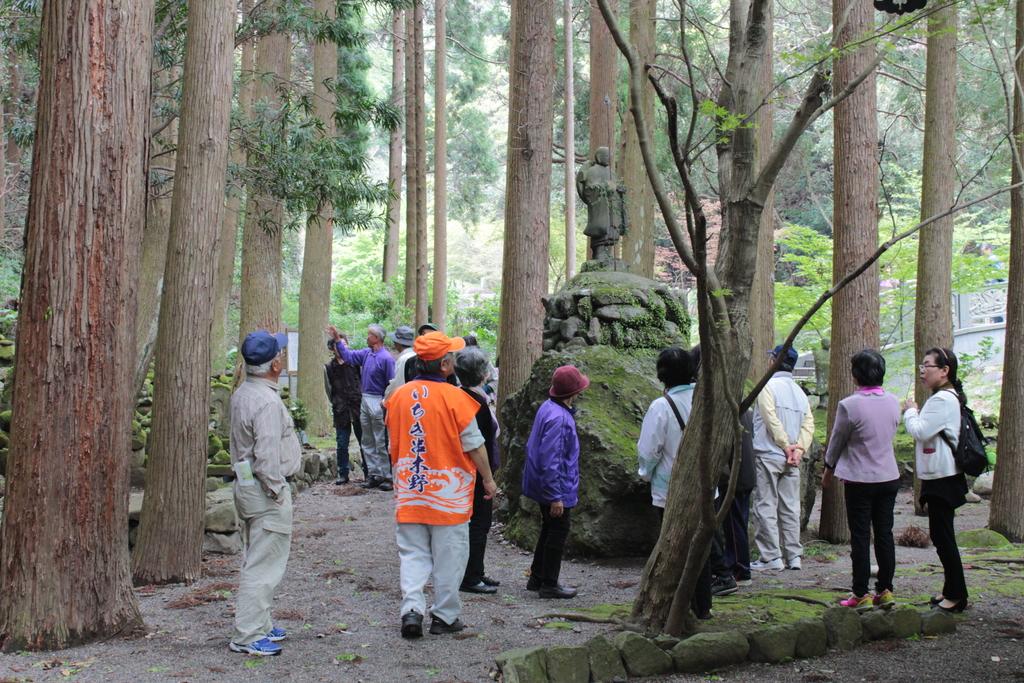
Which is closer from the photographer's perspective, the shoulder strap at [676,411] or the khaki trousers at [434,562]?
the khaki trousers at [434,562]

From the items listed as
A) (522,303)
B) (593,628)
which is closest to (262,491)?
(593,628)

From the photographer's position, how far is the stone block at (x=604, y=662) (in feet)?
15.2

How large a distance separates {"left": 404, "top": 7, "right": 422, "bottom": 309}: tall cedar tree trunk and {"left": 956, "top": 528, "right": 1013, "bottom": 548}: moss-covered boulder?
13292 mm

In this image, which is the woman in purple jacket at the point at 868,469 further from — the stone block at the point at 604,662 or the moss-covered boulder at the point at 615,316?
the moss-covered boulder at the point at 615,316

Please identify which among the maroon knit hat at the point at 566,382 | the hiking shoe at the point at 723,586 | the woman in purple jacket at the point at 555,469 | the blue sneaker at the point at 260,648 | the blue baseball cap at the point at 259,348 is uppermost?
the blue baseball cap at the point at 259,348

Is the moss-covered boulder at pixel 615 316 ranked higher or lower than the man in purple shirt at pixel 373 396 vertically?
higher

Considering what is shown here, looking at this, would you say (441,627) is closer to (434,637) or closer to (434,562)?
(434,637)

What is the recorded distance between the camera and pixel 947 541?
5.89 metres

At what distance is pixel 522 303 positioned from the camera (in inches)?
473

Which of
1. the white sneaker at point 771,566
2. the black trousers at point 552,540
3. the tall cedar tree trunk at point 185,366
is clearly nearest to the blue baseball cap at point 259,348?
the tall cedar tree trunk at point 185,366

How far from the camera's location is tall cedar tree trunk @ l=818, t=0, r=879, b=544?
31.4 feet

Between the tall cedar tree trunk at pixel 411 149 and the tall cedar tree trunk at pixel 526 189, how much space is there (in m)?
8.47

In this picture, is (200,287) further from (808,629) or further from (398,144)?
(398,144)

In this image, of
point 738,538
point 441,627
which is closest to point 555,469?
point 441,627
